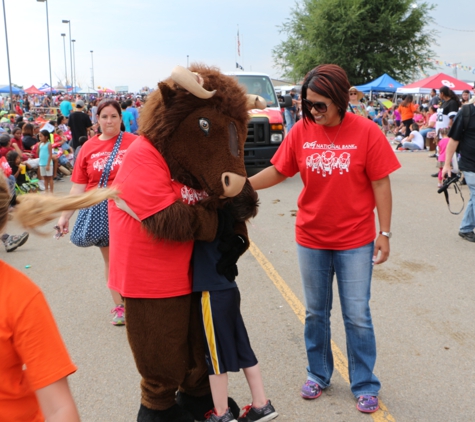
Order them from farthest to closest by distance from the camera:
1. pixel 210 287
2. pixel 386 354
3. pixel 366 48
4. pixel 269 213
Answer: pixel 366 48 < pixel 269 213 < pixel 386 354 < pixel 210 287

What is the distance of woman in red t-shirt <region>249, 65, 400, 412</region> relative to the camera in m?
3.22

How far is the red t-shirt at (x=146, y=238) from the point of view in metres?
2.77

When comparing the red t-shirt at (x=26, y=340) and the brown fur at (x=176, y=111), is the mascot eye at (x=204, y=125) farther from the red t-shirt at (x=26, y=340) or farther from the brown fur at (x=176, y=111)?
the red t-shirt at (x=26, y=340)

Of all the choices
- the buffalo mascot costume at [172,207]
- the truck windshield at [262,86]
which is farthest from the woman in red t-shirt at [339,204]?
the truck windshield at [262,86]

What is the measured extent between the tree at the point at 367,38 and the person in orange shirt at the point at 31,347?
42.7 m

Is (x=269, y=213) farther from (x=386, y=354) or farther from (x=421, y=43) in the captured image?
(x=421, y=43)

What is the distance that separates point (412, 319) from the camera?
498 centimetres

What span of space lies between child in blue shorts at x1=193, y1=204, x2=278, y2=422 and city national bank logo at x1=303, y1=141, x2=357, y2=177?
0.58 metres

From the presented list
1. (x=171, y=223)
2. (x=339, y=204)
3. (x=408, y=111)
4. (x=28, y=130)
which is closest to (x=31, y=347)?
(x=171, y=223)

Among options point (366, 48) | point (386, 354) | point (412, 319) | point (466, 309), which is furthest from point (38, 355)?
point (366, 48)

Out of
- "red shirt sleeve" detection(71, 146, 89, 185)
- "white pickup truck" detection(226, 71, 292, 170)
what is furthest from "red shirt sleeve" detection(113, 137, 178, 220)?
"white pickup truck" detection(226, 71, 292, 170)

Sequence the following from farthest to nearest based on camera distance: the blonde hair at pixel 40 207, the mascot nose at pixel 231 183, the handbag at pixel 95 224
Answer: the handbag at pixel 95 224, the mascot nose at pixel 231 183, the blonde hair at pixel 40 207

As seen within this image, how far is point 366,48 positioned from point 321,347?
43.2 metres

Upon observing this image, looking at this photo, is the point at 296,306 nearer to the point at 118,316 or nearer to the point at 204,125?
the point at 118,316
